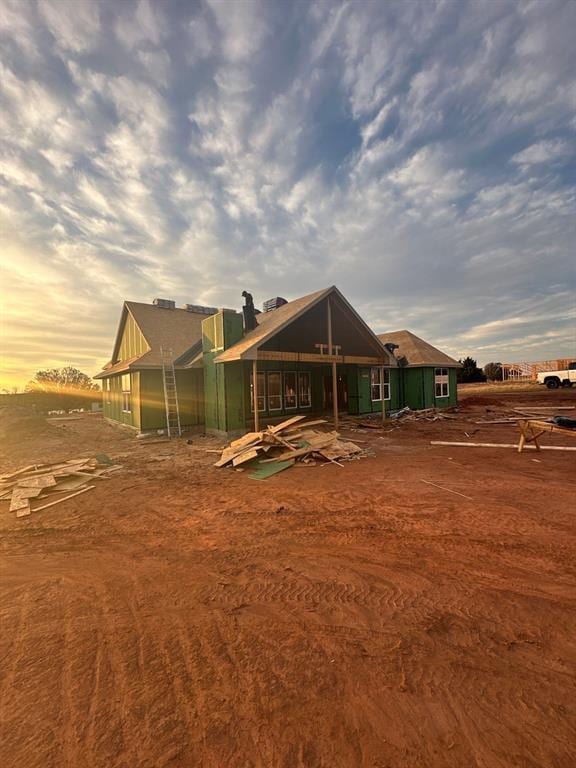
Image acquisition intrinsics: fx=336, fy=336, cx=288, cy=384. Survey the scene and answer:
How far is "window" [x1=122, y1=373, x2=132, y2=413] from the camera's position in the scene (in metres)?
18.1

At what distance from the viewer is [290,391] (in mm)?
18797

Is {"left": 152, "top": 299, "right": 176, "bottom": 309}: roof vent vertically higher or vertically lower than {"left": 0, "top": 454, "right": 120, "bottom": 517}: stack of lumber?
higher

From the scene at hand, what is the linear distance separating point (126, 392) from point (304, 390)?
32.7 ft

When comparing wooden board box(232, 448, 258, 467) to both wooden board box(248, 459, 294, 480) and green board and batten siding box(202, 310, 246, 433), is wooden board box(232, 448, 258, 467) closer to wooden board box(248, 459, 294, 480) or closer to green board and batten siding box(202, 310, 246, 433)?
wooden board box(248, 459, 294, 480)

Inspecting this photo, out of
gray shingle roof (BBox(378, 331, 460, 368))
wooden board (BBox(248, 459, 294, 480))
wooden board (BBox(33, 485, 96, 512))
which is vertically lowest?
wooden board (BBox(33, 485, 96, 512))

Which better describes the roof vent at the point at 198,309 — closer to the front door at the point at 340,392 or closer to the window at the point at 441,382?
Answer: the front door at the point at 340,392

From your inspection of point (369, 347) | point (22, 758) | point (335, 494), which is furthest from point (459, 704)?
point (369, 347)

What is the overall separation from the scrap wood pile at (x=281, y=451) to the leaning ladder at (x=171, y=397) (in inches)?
245

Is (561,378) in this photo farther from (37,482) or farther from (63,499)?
(37,482)

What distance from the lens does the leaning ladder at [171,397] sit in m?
16.3

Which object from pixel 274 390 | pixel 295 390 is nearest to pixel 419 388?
pixel 295 390

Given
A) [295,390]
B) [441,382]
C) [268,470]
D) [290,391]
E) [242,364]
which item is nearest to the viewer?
[268,470]

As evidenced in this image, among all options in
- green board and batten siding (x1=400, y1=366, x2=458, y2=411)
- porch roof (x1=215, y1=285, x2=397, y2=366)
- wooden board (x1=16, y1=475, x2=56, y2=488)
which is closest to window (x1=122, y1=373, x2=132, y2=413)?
Answer: porch roof (x1=215, y1=285, x2=397, y2=366)

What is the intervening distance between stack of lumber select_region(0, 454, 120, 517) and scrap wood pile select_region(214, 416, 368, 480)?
365cm
